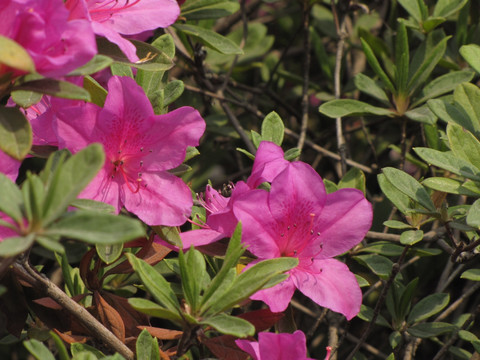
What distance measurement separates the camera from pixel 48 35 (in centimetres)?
94

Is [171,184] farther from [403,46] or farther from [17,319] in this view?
[403,46]

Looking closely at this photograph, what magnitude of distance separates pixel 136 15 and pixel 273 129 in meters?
0.38

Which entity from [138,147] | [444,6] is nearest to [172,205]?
[138,147]

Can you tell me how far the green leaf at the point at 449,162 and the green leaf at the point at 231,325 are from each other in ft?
1.67

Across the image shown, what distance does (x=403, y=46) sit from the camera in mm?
1731

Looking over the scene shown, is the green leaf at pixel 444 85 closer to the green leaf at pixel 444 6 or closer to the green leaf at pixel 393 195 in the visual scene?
the green leaf at pixel 444 6

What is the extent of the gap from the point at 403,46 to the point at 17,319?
1.13 m

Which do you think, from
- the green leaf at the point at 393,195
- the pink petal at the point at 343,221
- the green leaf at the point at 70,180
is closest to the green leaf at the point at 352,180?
the green leaf at the point at 393,195

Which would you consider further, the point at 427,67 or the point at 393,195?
the point at 427,67

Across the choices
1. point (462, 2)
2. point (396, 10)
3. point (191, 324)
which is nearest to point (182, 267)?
point (191, 324)

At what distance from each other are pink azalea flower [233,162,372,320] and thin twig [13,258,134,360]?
0.91 feet

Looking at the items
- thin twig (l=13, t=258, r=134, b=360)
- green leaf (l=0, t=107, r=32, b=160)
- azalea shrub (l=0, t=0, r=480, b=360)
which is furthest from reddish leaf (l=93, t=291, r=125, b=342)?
green leaf (l=0, t=107, r=32, b=160)

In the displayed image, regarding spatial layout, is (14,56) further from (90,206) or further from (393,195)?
(393,195)

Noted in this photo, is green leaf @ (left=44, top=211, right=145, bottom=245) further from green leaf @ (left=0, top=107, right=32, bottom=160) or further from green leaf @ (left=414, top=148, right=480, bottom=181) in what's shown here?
green leaf @ (left=414, top=148, right=480, bottom=181)
